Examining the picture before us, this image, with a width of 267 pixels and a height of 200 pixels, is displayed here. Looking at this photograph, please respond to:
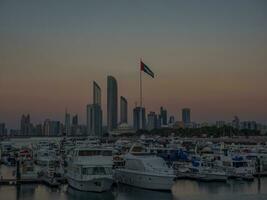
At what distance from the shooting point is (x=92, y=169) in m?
26.1

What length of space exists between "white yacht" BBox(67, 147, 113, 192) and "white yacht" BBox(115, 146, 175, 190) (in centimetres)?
217

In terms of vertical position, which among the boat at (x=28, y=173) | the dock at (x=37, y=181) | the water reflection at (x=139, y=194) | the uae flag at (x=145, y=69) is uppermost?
the uae flag at (x=145, y=69)

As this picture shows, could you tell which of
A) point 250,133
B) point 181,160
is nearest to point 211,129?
point 250,133

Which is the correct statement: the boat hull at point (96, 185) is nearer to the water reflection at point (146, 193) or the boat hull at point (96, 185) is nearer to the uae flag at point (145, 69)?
the water reflection at point (146, 193)

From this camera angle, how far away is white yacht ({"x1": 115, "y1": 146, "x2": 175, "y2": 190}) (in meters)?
26.7

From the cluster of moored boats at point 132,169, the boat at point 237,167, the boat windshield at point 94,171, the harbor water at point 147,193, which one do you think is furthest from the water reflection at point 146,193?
the boat at point 237,167

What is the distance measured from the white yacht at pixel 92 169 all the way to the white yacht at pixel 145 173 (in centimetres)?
217

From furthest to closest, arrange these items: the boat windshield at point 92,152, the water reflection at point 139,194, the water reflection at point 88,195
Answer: the boat windshield at point 92,152, the water reflection at point 139,194, the water reflection at point 88,195

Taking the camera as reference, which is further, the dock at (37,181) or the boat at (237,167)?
the boat at (237,167)

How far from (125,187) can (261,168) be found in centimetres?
1489

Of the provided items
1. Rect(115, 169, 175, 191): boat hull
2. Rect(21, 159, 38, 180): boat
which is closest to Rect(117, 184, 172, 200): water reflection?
Rect(115, 169, 175, 191): boat hull

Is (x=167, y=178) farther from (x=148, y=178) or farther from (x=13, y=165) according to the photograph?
(x=13, y=165)

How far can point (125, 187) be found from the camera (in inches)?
1128

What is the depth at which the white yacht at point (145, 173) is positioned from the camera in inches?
1049
